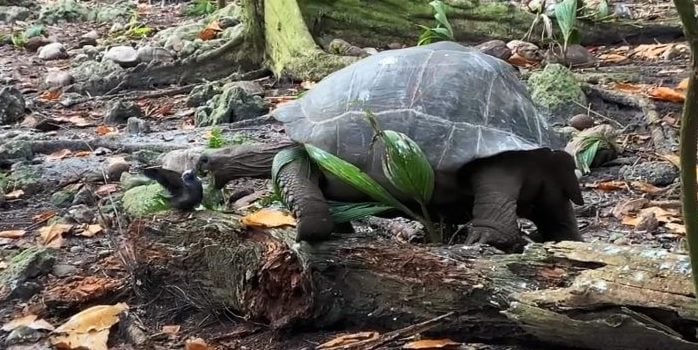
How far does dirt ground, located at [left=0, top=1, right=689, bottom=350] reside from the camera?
3326 millimetres

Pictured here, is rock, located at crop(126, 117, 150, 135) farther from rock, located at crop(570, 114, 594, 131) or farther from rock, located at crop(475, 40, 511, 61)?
rock, located at crop(570, 114, 594, 131)

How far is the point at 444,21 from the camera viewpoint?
7559mm

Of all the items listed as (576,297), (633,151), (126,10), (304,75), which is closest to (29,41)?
(126,10)

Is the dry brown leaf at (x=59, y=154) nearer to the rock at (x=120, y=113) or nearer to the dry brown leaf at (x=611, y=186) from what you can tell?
the rock at (x=120, y=113)

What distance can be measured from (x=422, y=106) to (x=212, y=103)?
4.11 metres

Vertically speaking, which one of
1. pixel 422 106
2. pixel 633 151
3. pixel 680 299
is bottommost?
pixel 633 151

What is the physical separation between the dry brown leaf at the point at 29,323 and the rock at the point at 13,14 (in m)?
10.9

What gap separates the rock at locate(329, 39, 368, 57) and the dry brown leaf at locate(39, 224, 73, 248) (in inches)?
158

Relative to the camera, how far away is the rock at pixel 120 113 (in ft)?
23.6

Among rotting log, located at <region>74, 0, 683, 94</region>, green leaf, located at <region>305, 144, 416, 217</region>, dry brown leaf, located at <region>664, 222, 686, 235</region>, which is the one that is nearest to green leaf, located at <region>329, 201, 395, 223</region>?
green leaf, located at <region>305, 144, 416, 217</region>

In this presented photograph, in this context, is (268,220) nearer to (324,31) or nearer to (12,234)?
(12,234)

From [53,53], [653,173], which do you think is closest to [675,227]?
[653,173]

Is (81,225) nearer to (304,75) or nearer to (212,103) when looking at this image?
(212,103)

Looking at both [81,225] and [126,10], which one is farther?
→ [126,10]
